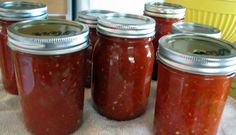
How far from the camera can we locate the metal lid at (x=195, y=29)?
1.66ft

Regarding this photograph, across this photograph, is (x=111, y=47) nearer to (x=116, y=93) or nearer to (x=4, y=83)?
(x=116, y=93)

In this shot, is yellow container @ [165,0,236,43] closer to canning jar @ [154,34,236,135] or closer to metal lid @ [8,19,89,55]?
canning jar @ [154,34,236,135]

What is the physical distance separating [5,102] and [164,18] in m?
0.35

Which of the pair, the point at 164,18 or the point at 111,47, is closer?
the point at 111,47

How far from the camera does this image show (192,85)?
360 millimetres

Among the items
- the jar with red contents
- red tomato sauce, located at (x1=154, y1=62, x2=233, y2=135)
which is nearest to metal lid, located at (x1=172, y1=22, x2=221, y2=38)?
the jar with red contents

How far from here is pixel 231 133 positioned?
45cm

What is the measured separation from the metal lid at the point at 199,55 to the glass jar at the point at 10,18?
A: 9.2 inches

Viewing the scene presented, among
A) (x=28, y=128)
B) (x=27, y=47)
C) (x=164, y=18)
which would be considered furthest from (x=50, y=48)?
(x=164, y=18)

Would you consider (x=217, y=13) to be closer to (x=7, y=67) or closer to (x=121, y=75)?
(x=121, y=75)

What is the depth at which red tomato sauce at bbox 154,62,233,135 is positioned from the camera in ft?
1.18

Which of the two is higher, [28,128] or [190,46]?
[190,46]

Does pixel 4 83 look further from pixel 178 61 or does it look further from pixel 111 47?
pixel 178 61

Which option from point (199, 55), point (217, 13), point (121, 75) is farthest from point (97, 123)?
point (217, 13)
